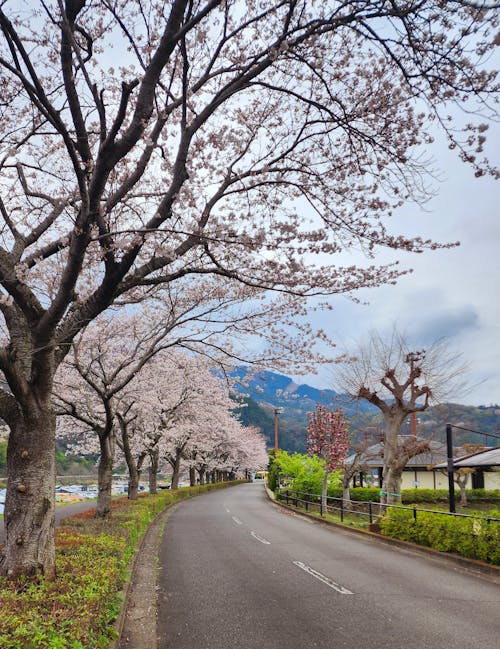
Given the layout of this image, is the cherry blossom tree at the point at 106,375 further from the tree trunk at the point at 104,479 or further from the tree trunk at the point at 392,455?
the tree trunk at the point at 392,455

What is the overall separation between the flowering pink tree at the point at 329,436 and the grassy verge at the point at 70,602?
17175mm

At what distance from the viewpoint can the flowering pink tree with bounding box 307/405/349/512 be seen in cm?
2433

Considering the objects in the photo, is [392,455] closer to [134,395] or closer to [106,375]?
[134,395]

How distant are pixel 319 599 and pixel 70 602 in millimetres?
3789

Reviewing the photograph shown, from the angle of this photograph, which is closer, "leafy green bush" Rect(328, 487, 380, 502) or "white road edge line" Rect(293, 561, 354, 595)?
"white road edge line" Rect(293, 561, 354, 595)

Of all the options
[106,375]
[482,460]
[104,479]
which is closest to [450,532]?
[482,460]

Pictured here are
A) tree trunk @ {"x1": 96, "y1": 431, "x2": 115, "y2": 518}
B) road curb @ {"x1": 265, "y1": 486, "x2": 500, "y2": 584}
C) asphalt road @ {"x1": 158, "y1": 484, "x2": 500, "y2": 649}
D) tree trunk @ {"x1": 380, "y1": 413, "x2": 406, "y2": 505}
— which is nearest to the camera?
asphalt road @ {"x1": 158, "y1": 484, "x2": 500, "y2": 649}

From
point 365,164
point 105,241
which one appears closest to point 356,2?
point 365,164

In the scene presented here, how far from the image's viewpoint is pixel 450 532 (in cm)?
1127

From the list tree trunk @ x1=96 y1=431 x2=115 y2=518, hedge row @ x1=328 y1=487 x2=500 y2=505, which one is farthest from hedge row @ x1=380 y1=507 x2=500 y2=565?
hedge row @ x1=328 y1=487 x2=500 y2=505

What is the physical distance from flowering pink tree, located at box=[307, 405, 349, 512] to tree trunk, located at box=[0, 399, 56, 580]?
18953 mm

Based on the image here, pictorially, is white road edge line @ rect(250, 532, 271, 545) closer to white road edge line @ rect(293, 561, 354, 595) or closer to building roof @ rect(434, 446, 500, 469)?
white road edge line @ rect(293, 561, 354, 595)

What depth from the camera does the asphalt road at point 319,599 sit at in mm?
5562

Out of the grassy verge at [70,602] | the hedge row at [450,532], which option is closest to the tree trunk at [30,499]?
the grassy verge at [70,602]
